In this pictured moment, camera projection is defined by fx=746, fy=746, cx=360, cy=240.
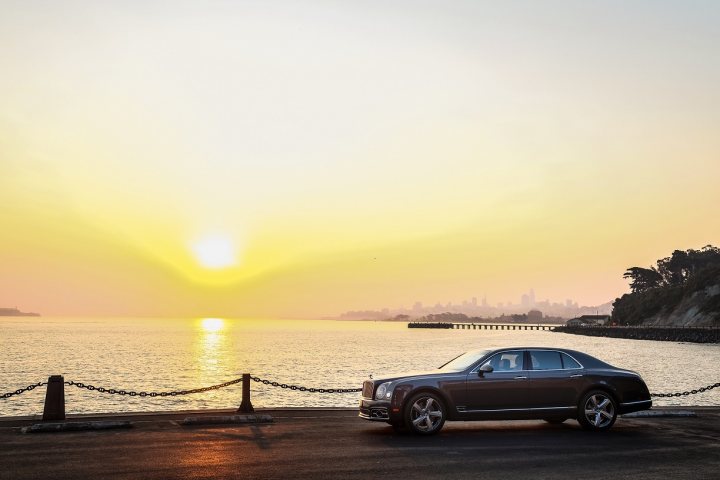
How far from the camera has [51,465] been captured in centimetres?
1197

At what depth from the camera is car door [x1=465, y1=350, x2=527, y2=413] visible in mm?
16141

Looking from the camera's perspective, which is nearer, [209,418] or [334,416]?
[209,418]

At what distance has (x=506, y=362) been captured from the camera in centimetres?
1669

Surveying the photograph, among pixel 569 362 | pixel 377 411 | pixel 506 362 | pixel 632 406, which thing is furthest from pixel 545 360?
pixel 377 411

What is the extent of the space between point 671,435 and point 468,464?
631cm

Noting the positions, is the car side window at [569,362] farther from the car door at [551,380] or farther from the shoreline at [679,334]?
the shoreline at [679,334]

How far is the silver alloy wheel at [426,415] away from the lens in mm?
15867

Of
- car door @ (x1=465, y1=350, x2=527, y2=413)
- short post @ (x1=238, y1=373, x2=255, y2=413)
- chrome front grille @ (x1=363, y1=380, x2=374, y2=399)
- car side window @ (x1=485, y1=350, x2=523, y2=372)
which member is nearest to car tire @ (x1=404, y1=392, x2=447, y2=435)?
car door @ (x1=465, y1=350, x2=527, y2=413)

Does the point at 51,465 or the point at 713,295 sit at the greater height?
the point at 713,295

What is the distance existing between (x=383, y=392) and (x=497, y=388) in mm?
2512

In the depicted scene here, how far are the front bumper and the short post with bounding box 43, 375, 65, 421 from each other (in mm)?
6688

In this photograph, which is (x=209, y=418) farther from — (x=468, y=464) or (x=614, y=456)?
(x=614, y=456)

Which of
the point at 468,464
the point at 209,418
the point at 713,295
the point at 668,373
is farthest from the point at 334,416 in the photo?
the point at 713,295

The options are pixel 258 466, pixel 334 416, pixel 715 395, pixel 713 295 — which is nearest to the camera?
pixel 258 466
